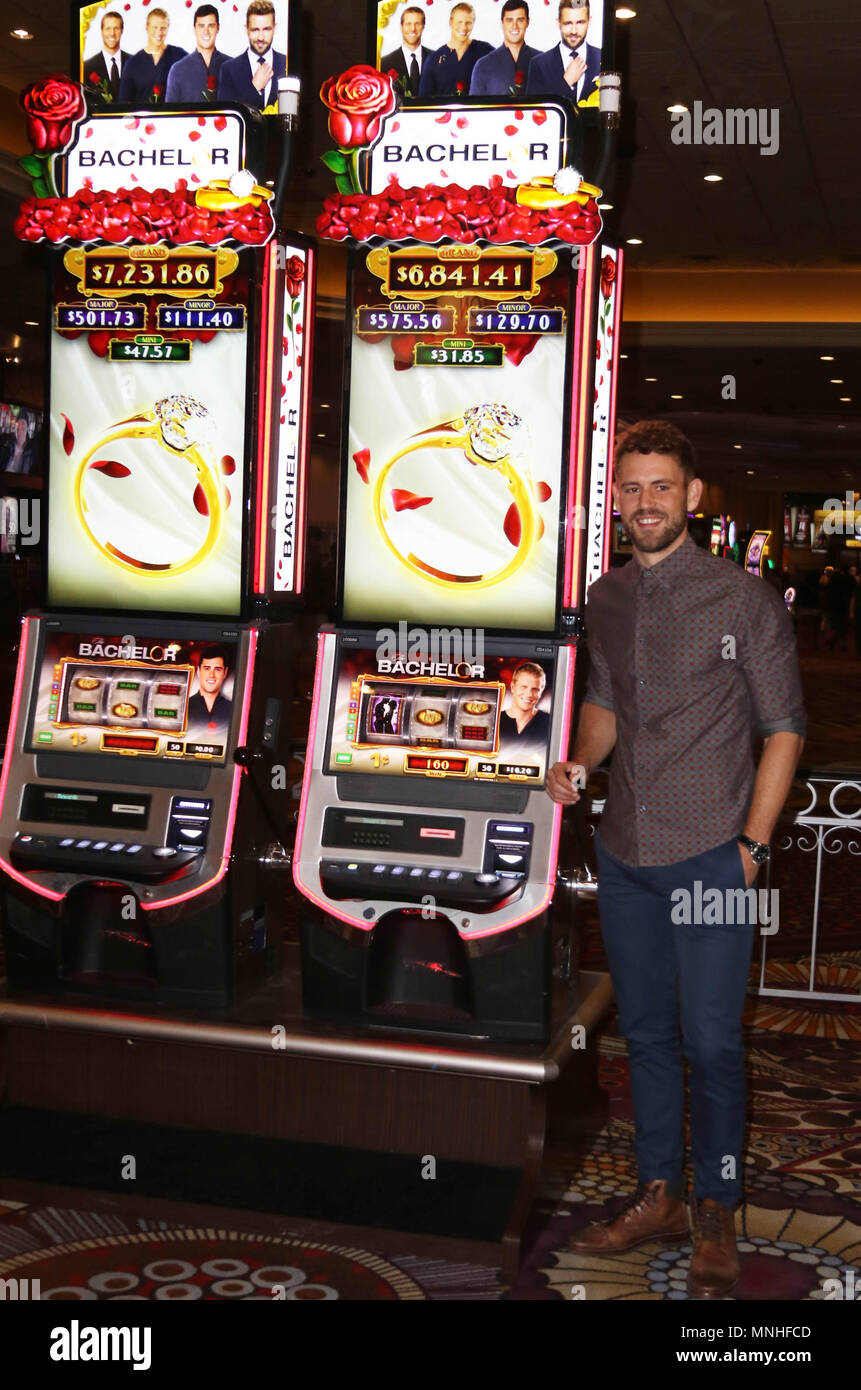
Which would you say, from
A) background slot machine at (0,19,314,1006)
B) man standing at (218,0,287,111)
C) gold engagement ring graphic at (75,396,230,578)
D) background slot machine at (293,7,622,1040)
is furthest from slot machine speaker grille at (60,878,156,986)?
man standing at (218,0,287,111)

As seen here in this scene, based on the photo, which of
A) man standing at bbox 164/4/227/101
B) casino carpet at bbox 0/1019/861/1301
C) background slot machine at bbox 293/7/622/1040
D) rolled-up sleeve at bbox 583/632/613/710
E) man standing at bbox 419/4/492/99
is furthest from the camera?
man standing at bbox 164/4/227/101

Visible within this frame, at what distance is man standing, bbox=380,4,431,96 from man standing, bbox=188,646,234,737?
144 cm

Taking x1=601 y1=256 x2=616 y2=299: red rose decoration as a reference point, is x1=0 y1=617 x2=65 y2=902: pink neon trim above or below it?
below

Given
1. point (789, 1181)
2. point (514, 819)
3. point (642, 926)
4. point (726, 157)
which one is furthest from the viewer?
point (726, 157)

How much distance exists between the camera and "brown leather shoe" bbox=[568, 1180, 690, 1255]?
9.87ft

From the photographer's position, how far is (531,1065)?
3137 mm

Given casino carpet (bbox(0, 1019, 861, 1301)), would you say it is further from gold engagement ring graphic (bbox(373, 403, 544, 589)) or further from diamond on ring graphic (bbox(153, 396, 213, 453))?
diamond on ring graphic (bbox(153, 396, 213, 453))

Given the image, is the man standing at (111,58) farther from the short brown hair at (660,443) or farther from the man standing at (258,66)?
the short brown hair at (660,443)

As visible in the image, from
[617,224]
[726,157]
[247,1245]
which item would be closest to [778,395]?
[617,224]

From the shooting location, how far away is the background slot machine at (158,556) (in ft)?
11.2

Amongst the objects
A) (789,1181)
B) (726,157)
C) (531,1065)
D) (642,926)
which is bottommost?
(789,1181)

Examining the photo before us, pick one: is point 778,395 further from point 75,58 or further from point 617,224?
point 75,58

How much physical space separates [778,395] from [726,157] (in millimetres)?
7600
